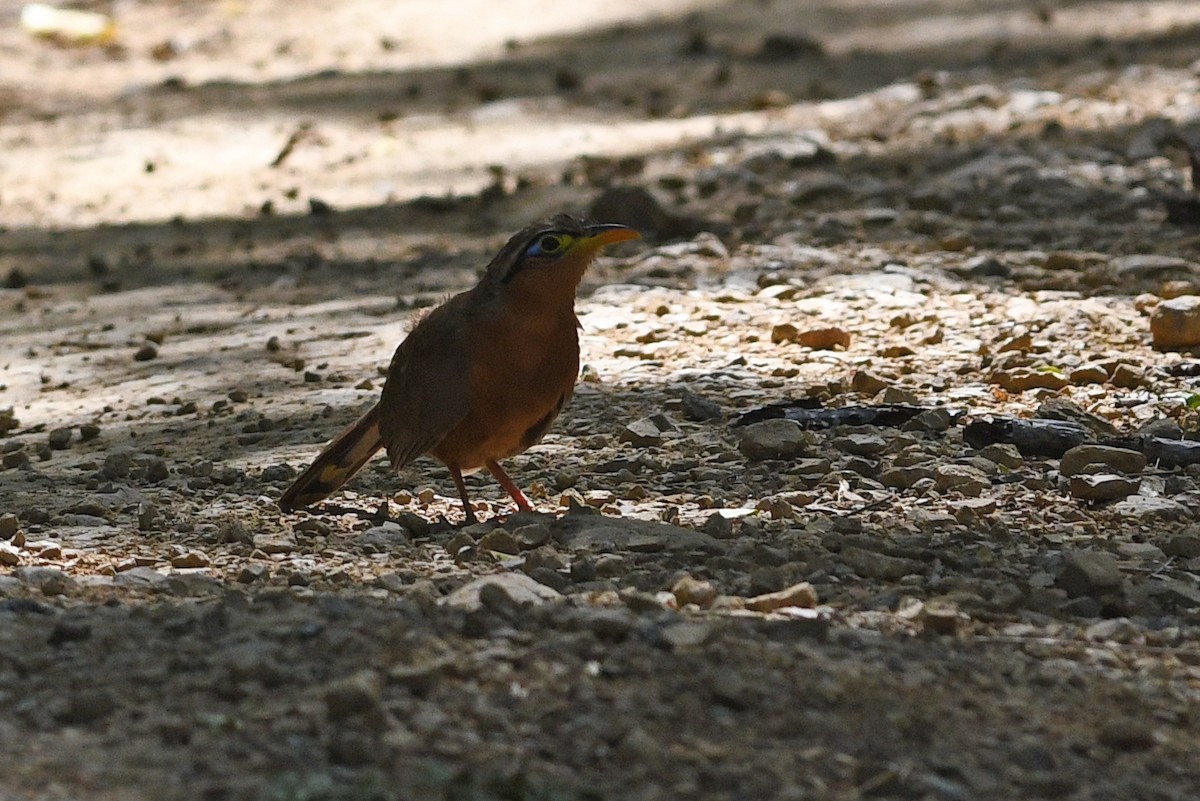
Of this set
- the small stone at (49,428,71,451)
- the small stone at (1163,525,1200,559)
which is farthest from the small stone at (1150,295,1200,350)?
the small stone at (49,428,71,451)

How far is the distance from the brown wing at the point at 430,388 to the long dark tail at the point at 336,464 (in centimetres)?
16

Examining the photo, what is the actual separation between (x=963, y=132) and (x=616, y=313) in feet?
12.2

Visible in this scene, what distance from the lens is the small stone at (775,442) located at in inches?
224

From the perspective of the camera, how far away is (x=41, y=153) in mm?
13148

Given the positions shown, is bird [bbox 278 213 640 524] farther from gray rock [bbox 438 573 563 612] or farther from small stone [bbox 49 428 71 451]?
small stone [bbox 49 428 71 451]

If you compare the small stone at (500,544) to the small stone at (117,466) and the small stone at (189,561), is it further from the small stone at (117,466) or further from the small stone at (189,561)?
the small stone at (117,466)

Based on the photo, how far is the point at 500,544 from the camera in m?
4.80

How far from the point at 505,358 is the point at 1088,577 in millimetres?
1772

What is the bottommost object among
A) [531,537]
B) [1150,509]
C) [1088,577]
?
[1150,509]

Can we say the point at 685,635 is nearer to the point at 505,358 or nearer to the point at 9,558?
the point at 505,358

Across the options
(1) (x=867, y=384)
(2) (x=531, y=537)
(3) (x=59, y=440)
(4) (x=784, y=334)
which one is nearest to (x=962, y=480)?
(1) (x=867, y=384)

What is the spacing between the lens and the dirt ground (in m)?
3.42

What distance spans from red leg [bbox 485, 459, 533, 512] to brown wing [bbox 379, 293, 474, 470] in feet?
0.82

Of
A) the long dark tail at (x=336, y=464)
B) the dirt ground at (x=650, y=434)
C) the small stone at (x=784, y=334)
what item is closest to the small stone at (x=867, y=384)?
the dirt ground at (x=650, y=434)
